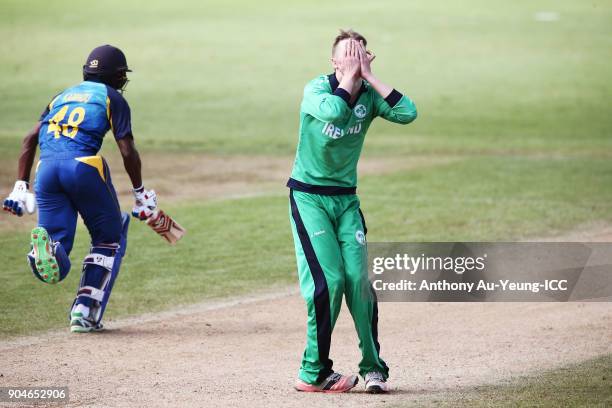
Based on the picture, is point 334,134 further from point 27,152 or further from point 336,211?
point 27,152

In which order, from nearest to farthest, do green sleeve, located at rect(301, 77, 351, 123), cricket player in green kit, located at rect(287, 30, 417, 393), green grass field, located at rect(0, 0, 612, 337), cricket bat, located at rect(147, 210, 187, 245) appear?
green sleeve, located at rect(301, 77, 351, 123) → cricket player in green kit, located at rect(287, 30, 417, 393) → cricket bat, located at rect(147, 210, 187, 245) → green grass field, located at rect(0, 0, 612, 337)

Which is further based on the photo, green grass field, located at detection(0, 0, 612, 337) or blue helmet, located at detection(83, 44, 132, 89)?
green grass field, located at detection(0, 0, 612, 337)

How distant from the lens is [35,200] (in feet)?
29.4

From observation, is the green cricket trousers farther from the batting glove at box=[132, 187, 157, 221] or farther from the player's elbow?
the batting glove at box=[132, 187, 157, 221]

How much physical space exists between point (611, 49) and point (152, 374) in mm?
32970

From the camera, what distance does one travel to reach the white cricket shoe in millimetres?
7320

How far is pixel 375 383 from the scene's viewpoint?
7.31 m

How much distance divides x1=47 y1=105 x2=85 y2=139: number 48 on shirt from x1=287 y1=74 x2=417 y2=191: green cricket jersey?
214cm

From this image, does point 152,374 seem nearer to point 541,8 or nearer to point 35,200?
point 35,200

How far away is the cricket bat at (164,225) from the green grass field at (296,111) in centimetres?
127

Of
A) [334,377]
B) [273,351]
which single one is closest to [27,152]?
[273,351]

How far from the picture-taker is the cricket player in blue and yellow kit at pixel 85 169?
878cm

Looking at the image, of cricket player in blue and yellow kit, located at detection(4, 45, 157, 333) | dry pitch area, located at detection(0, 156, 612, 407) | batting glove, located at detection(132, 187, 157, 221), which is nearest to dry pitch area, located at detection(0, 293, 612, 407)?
dry pitch area, located at detection(0, 156, 612, 407)

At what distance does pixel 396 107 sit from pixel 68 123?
2810mm
